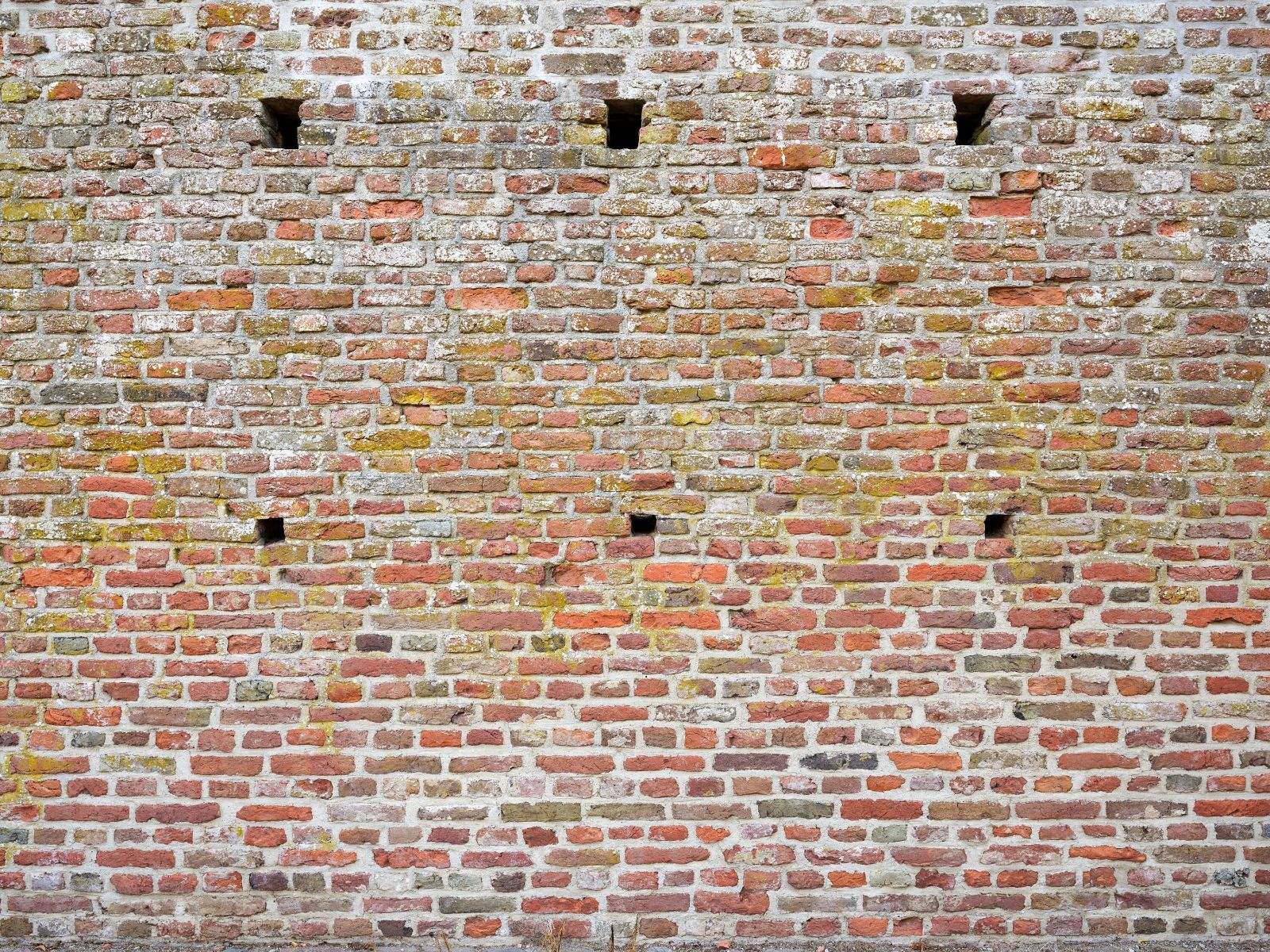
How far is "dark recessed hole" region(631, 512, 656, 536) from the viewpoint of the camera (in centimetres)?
367

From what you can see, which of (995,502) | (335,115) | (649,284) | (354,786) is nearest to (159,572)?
(354,786)

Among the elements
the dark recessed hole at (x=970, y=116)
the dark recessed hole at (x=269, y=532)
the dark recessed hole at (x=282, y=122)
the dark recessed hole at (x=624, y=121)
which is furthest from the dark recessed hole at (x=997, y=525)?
the dark recessed hole at (x=282, y=122)

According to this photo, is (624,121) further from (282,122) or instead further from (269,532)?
(269,532)

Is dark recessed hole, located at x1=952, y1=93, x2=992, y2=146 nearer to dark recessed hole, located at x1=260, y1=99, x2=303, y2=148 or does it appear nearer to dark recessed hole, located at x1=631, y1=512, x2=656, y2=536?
dark recessed hole, located at x1=631, y1=512, x2=656, y2=536

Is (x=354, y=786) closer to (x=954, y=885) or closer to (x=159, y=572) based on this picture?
(x=159, y=572)

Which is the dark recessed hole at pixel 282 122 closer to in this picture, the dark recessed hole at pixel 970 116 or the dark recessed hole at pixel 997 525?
the dark recessed hole at pixel 970 116

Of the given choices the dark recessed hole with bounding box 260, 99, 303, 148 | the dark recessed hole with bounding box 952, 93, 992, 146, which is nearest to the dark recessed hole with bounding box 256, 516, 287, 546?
the dark recessed hole with bounding box 260, 99, 303, 148

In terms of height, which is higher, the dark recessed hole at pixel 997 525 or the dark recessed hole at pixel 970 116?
A: the dark recessed hole at pixel 970 116

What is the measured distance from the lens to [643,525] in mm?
3695

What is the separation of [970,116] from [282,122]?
9.01 ft

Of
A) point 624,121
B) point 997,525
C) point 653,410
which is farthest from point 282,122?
point 997,525

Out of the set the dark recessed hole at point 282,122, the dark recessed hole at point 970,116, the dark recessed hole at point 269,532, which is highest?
the dark recessed hole at point 970,116

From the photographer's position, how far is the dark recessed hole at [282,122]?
144 inches

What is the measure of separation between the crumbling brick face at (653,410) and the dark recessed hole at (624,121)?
0.10 meters
